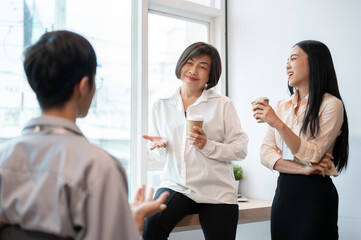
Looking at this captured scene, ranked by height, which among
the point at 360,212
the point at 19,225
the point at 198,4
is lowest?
the point at 360,212

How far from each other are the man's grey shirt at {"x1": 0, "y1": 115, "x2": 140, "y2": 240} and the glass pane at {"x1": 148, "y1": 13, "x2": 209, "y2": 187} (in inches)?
78.2

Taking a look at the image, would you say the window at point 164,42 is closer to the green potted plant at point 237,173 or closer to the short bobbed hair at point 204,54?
the green potted plant at point 237,173

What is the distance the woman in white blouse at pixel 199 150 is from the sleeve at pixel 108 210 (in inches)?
39.6

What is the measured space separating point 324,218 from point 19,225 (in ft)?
4.39

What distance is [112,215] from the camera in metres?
0.87

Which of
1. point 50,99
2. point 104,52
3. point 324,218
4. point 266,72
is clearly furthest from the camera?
point 266,72

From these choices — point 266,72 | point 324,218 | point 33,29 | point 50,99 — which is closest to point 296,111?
point 324,218

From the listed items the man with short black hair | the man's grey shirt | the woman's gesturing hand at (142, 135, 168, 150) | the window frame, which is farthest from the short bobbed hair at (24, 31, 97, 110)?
the window frame

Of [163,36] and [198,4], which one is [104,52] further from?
[198,4]

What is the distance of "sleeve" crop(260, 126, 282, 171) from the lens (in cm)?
196

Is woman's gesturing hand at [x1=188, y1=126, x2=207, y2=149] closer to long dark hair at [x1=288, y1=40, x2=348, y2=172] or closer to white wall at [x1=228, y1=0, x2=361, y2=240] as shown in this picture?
long dark hair at [x1=288, y1=40, x2=348, y2=172]

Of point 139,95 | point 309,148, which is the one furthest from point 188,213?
point 139,95

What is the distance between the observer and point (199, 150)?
203 centimetres

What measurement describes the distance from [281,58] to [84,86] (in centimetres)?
206
